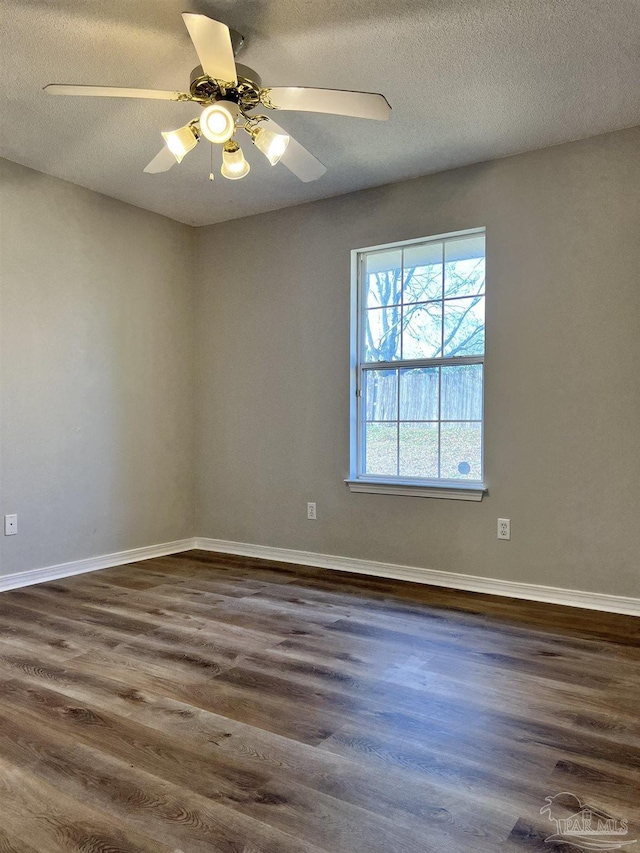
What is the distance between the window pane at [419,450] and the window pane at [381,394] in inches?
5.6

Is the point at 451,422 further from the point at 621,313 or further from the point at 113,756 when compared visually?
the point at 113,756

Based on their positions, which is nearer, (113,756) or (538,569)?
(113,756)

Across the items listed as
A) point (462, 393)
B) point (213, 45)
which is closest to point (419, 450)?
point (462, 393)

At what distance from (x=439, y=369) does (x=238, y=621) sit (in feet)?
6.25

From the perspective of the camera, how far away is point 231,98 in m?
2.34

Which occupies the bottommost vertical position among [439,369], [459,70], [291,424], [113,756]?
[113,756]

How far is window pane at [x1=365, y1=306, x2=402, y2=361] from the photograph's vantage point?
154 inches

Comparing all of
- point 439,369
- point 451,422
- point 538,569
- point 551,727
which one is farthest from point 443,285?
point 551,727

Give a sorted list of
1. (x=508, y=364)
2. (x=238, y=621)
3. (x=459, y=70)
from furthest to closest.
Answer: (x=508, y=364) → (x=238, y=621) → (x=459, y=70)

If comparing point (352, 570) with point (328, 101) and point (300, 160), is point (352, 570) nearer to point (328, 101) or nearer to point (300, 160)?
point (300, 160)

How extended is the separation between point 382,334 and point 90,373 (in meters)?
1.95

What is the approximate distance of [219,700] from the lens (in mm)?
2080

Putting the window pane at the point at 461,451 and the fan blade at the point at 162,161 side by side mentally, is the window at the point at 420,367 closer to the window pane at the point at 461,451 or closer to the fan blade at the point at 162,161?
the window pane at the point at 461,451

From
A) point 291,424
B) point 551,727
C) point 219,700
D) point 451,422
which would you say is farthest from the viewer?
point 291,424
